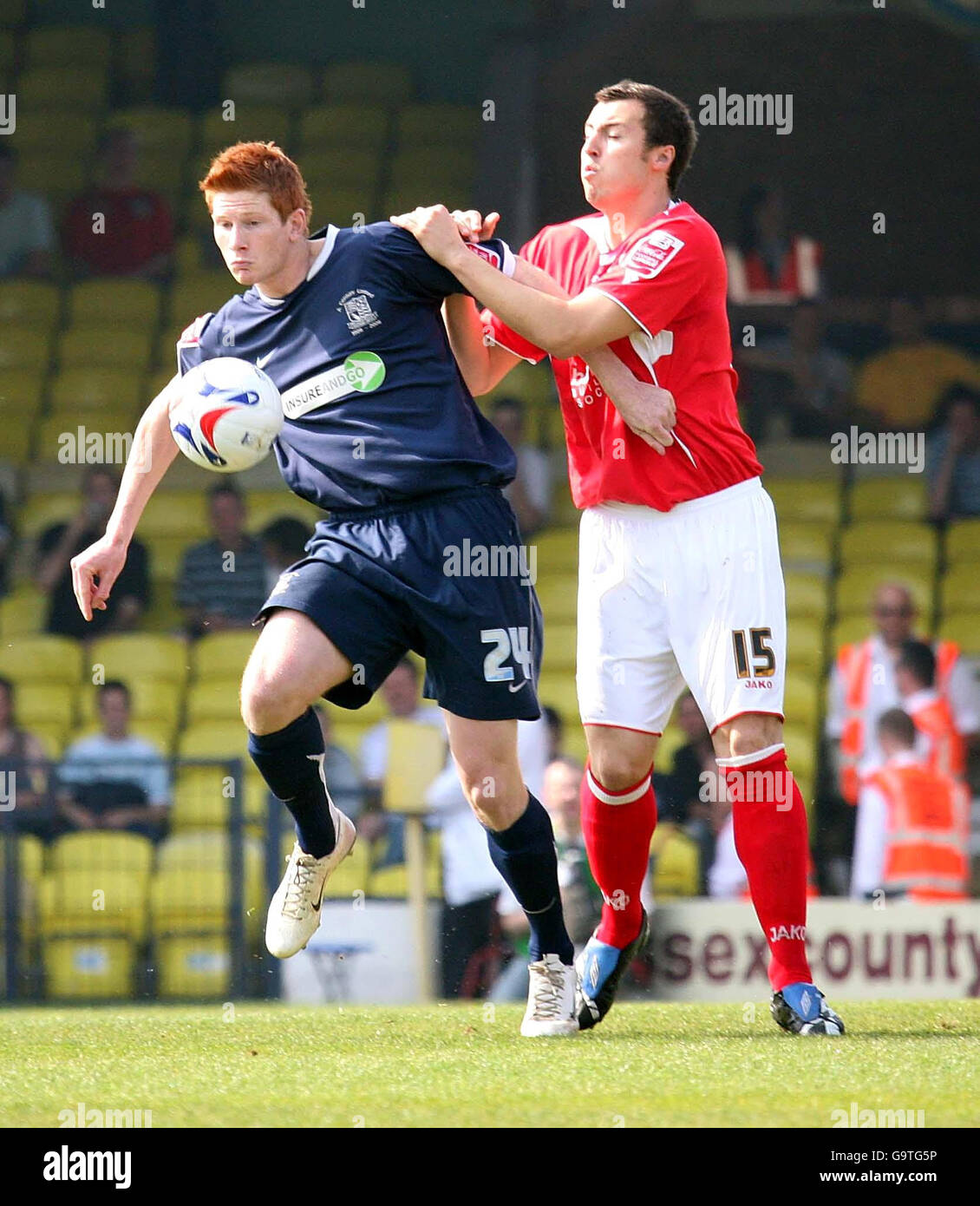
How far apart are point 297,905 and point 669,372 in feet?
5.38

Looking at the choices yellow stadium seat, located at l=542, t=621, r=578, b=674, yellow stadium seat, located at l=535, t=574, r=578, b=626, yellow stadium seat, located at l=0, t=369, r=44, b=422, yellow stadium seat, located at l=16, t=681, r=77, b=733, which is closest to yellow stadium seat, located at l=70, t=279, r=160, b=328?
yellow stadium seat, located at l=0, t=369, r=44, b=422

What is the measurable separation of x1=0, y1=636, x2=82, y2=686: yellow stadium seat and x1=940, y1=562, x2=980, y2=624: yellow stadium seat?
5.00m

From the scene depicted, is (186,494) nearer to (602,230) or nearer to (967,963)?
(967,963)

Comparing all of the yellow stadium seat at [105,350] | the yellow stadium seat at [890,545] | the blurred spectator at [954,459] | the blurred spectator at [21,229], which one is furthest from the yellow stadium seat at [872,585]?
the blurred spectator at [21,229]

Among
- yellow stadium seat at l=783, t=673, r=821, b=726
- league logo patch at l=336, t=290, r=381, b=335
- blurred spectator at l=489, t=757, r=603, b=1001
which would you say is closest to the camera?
league logo patch at l=336, t=290, r=381, b=335

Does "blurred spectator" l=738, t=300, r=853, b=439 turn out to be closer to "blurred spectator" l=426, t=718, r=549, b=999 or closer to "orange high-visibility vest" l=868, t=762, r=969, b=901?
"orange high-visibility vest" l=868, t=762, r=969, b=901

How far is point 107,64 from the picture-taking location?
14.0 m

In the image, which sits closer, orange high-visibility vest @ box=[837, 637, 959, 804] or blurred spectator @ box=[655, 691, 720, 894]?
blurred spectator @ box=[655, 691, 720, 894]

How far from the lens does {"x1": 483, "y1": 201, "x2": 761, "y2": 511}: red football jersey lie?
4.68 m

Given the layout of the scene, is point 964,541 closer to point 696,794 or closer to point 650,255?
point 696,794

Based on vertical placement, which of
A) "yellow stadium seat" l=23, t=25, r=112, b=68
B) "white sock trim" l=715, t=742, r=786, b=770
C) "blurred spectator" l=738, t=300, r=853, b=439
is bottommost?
"white sock trim" l=715, t=742, r=786, b=770

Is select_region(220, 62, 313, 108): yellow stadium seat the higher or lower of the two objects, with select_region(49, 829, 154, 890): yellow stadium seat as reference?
higher

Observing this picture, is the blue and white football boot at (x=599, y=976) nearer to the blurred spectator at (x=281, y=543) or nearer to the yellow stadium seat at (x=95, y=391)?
the blurred spectator at (x=281, y=543)

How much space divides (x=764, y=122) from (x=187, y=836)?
652cm
